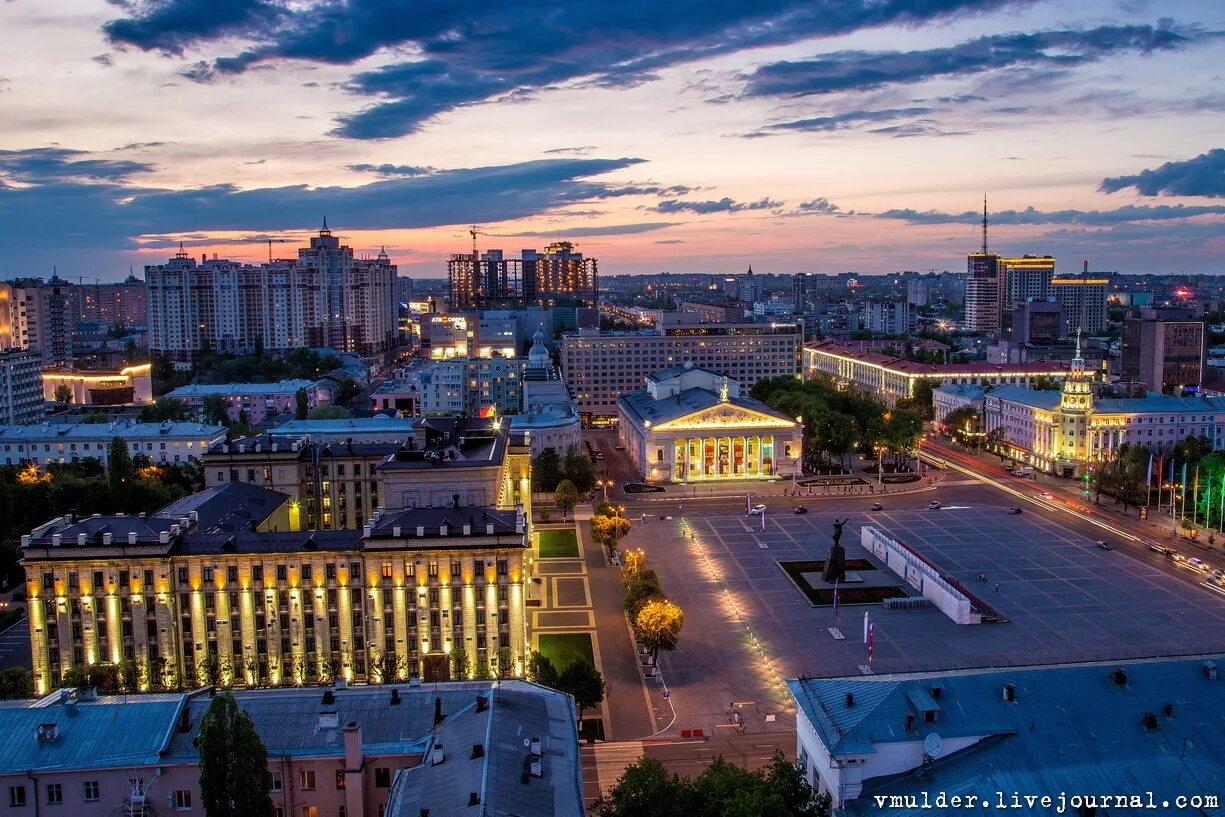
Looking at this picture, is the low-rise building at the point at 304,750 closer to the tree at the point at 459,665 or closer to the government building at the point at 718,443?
the tree at the point at 459,665

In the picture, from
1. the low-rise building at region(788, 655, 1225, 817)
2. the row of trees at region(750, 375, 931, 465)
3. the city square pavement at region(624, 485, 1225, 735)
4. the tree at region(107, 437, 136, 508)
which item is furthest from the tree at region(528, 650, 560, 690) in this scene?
the row of trees at region(750, 375, 931, 465)

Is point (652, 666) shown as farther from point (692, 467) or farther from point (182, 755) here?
point (692, 467)

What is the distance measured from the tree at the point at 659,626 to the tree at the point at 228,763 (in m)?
34.1

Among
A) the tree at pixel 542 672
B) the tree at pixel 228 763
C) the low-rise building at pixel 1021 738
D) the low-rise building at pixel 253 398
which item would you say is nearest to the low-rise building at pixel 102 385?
the low-rise building at pixel 253 398

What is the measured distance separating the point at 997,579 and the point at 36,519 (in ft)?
296

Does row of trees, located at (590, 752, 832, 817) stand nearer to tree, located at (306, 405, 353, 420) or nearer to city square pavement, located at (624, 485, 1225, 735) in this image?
city square pavement, located at (624, 485, 1225, 735)

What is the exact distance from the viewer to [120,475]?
102625 mm

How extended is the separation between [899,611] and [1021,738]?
40.4m

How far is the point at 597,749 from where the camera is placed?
5669 cm

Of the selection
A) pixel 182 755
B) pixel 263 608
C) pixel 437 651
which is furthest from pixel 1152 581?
pixel 182 755

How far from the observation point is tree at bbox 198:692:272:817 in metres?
36.3

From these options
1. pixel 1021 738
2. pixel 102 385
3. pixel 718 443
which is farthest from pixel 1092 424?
pixel 102 385

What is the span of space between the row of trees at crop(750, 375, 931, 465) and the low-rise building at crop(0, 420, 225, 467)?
8064 cm

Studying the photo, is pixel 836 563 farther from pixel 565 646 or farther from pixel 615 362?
pixel 615 362
